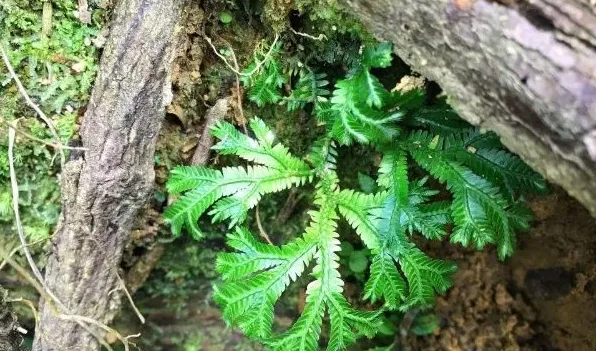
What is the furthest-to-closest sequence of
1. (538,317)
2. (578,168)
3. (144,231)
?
(538,317)
(144,231)
(578,168)

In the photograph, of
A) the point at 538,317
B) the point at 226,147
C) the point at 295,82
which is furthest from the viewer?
the point at 538,317

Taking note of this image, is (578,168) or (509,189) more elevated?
(578,168)

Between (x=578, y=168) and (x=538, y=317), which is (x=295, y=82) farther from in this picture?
(x=538, y=317)

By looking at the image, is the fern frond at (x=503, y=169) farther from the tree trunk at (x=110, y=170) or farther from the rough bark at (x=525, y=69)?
the tree trunk at (x=110, y=170)

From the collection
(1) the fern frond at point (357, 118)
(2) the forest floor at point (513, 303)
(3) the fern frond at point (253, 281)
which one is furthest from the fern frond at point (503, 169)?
(3) the fern frond at point (253, 281)

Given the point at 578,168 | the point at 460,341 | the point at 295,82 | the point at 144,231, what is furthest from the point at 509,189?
the point at 144,231
